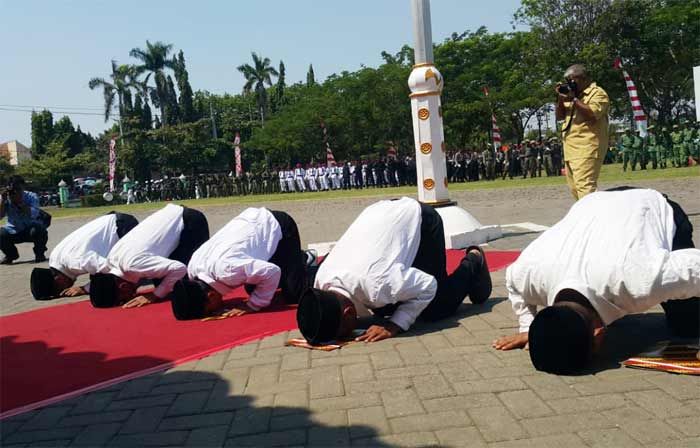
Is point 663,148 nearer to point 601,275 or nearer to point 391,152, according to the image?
point 391,152

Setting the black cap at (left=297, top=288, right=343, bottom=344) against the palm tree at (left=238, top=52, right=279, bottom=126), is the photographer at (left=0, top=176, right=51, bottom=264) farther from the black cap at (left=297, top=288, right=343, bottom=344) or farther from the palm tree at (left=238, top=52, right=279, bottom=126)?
the palm tree at (left=238, top=52, right=279, bottom=126)

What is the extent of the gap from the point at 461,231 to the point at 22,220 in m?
7.51

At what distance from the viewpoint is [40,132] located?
2092 inches

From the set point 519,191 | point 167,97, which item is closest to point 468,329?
point 519,191

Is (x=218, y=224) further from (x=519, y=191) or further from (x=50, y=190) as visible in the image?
(x=50, y=190)

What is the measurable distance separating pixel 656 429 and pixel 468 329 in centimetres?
188

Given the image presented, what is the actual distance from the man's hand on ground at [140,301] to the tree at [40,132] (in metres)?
51.1

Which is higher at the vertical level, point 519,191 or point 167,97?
point 167,97

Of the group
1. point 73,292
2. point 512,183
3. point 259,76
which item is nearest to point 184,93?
point 259,76

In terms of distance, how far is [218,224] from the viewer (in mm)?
16109

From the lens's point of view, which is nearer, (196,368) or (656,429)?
(656,429)

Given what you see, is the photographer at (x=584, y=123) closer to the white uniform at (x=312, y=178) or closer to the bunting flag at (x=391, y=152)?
the bunting flag at (x=391, y=152)

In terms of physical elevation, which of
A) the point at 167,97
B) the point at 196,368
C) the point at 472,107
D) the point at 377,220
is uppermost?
the point at 167,97

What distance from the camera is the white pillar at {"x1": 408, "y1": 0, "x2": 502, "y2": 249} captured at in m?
8.62
